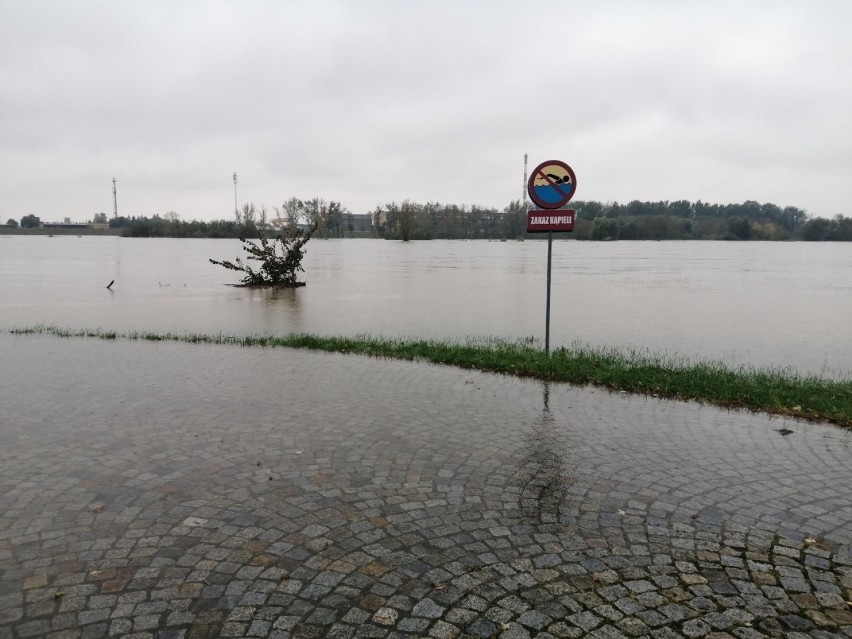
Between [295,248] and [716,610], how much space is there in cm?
2383

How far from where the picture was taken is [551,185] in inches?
362

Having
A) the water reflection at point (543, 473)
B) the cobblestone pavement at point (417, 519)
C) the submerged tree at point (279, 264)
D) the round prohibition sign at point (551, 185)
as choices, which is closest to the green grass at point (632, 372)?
the cobblestone pavement at point (417, 519)

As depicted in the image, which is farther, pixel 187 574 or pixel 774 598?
pixel 187 574

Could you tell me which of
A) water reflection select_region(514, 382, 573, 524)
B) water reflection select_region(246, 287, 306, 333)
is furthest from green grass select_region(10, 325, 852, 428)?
water reflection select_region(246, 287, 306, 333)

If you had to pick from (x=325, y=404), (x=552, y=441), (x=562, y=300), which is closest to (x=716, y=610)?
(x=552, y=441)

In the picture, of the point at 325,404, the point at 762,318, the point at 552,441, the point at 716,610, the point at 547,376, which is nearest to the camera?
the point at 716,610

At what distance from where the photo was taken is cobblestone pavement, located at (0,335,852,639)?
9.86ft

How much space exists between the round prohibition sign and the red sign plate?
0.43ft

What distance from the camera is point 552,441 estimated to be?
18.4 feet

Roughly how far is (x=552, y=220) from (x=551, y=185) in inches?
20.5

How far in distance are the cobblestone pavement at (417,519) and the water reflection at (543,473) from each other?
0.07 feet

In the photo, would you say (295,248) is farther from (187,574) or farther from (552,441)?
Answer: (187,574)

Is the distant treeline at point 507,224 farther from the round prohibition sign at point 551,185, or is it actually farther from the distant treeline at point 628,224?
the round prohibition sign at point 551,185

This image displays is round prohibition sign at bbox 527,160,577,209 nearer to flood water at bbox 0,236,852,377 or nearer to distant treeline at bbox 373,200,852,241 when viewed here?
flood water at bbox 0,236,852,377
